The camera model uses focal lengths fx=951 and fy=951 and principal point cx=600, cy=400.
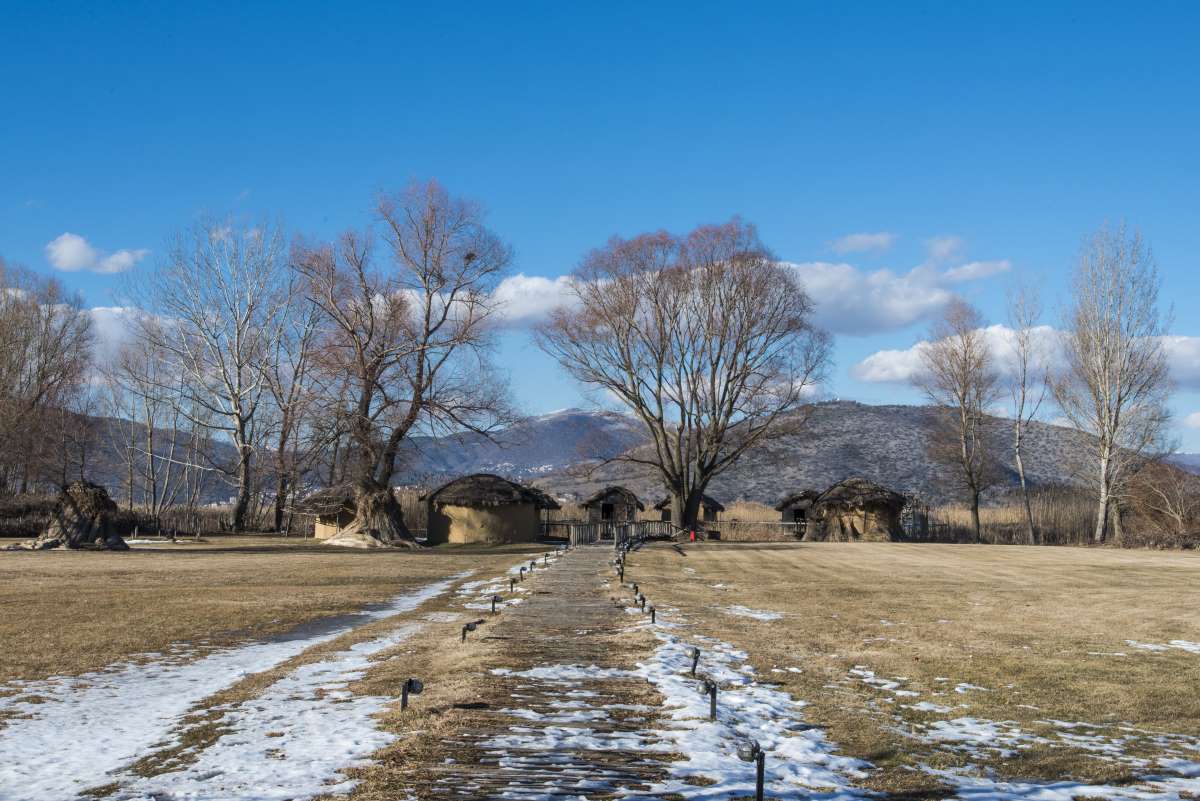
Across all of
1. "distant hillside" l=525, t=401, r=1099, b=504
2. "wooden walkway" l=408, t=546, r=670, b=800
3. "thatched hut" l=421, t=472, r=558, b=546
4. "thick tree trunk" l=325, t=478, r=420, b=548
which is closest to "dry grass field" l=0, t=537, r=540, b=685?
"wooden walkway" l=408, t=546, r=670, b=800

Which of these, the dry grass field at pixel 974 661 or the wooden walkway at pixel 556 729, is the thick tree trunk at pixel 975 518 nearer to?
the dry grass field at pixel 974 661

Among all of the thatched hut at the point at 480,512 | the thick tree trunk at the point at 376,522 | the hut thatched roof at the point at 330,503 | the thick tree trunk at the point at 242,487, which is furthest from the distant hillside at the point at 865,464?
the thick tree trunk at the point at 376,522

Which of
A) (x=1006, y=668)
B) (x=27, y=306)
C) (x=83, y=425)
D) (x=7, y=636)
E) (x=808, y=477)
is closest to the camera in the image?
(x=1006, y=668)

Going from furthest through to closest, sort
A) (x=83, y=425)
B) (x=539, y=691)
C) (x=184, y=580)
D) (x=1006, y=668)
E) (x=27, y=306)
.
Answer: (x=83, y=425)
(x=27, y=306)
(x=184, y=580)
(x=1006, y=668)
(x=539, y=691)

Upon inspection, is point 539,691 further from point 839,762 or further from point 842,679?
point 842,679

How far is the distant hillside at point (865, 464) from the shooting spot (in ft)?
306

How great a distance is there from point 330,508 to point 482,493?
8241mm

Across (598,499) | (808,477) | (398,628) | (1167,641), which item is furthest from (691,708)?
(808,477)

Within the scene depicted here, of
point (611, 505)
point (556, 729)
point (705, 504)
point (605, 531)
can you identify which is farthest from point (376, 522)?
point (556, 729)

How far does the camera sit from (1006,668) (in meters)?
10.8

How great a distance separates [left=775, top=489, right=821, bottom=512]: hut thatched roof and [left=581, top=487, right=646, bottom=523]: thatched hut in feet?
32.4

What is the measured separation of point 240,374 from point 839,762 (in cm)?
4503

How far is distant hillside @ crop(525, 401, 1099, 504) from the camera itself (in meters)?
93.4

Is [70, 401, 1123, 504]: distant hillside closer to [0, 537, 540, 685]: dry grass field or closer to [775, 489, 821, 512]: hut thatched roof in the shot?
[775, 489, 821, 512]: hut thatched roof
